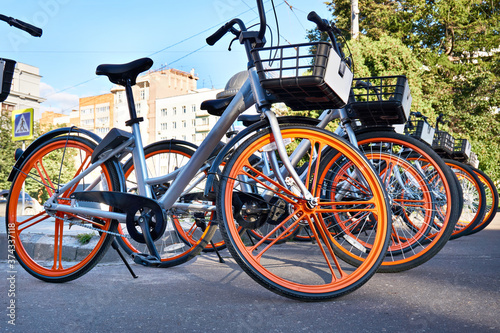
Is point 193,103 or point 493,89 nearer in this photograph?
point 493,89

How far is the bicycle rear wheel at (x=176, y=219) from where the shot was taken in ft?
10.9

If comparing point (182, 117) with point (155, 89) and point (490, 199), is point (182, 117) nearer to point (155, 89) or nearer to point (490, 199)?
point (155, 89)

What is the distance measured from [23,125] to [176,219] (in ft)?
18.5

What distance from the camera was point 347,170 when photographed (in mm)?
3295

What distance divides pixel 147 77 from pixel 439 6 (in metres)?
64.8

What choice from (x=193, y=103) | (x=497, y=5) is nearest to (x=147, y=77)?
(x=193, y=103)

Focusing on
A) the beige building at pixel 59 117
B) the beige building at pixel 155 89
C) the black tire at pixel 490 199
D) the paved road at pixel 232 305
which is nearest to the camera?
the paved road at pixel 232 305

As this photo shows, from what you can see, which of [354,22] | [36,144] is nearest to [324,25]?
[36,144]

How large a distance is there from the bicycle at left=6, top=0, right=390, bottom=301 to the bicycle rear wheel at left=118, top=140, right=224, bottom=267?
0.17 feet

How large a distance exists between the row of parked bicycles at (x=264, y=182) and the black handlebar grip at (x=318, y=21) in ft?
0.04

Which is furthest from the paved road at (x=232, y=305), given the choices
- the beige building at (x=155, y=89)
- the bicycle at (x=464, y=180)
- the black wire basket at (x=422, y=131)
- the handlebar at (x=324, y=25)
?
the beige building at (x=155, y=89)

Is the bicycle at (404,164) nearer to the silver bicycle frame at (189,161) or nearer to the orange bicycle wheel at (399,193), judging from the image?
the orange bicycle wheel at (399,193)

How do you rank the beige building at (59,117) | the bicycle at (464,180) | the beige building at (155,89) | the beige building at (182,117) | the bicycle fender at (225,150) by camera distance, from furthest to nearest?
1. the beige building at (59,117)
2. the beige building at (155,89)
3. the beige building at (182,117)
4. the bicycle at (464,180)
5. the bicycle fender at (225,150)

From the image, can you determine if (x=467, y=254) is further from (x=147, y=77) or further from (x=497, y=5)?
(x=147, y=77)
